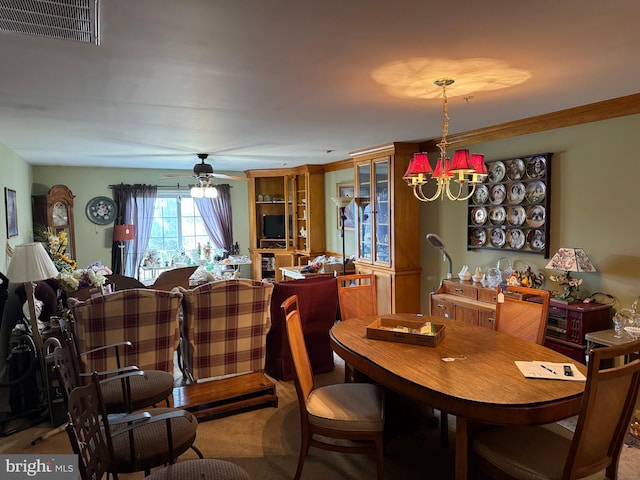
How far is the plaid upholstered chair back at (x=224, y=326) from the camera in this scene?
3.17 metres

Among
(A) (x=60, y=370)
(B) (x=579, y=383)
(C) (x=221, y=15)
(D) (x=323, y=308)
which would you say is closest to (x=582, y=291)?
(B) (x=579, y=383)

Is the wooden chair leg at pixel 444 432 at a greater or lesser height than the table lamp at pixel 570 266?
lesser

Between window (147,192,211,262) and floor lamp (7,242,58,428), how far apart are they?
4677 mm

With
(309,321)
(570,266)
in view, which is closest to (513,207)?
(570,266)

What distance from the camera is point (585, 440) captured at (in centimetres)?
169

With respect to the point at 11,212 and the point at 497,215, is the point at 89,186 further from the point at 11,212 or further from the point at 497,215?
the point at 497,215

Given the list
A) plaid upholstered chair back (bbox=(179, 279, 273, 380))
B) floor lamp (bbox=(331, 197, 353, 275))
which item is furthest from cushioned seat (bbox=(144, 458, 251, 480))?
floor lamp (bbox=(331, 197, 353, 275))

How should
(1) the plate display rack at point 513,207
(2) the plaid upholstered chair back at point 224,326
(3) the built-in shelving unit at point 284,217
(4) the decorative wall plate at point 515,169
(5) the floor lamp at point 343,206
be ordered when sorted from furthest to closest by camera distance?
(3) the built-in shelving unit at point 284,217
(5) the floor lamp at point 343,206
(4) the decorative wall plate at point 515,169
(1) the plate display rack at point 513,207
(2) the plaid upholstered chair back at point 224,326

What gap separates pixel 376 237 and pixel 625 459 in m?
3.45

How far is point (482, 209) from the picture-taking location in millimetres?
4469

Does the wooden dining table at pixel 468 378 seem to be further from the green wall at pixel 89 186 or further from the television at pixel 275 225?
the green wall at pixel 89 186

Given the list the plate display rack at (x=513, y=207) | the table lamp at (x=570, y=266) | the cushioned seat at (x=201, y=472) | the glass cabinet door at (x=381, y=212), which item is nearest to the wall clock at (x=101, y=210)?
the glass cabinet door at (x=381, y=212)

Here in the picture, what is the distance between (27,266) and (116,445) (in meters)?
1.82

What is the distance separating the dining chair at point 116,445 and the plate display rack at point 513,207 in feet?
10.9
